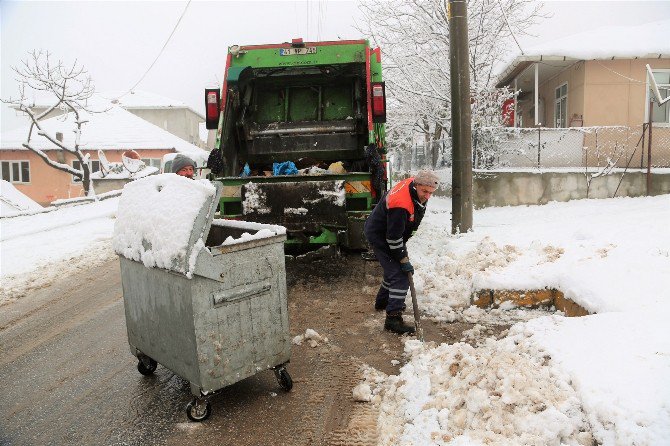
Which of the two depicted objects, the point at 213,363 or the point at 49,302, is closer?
the point at 213,363

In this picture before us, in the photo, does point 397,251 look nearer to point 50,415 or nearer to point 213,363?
point 213,363

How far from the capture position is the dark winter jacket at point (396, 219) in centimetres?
444

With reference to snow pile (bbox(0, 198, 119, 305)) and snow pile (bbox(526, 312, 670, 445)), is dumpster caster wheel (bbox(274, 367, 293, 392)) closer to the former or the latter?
snow pile (bbox(526, 312, 670, 445))

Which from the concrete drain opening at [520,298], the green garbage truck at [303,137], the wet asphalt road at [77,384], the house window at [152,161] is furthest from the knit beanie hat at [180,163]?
the house window at [152,161]

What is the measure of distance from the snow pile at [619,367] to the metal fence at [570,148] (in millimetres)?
8942

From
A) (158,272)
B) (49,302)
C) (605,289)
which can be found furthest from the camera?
(49,302)

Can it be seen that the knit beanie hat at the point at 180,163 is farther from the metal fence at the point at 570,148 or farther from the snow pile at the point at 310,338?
the metal fence at the point at 570,148

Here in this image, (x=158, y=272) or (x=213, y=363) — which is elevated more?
(x=158, y=272)

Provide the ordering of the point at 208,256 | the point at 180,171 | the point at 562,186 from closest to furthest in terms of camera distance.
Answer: the point at 208,256
the point at 180,171
the point at 562,186

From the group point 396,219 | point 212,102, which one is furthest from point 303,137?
point 396,219

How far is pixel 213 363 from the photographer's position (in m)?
3.04

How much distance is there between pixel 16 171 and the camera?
28.9m

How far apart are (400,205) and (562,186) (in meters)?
8.51

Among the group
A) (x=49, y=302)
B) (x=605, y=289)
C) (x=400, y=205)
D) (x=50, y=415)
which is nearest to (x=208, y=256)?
(x=50, y=415)
